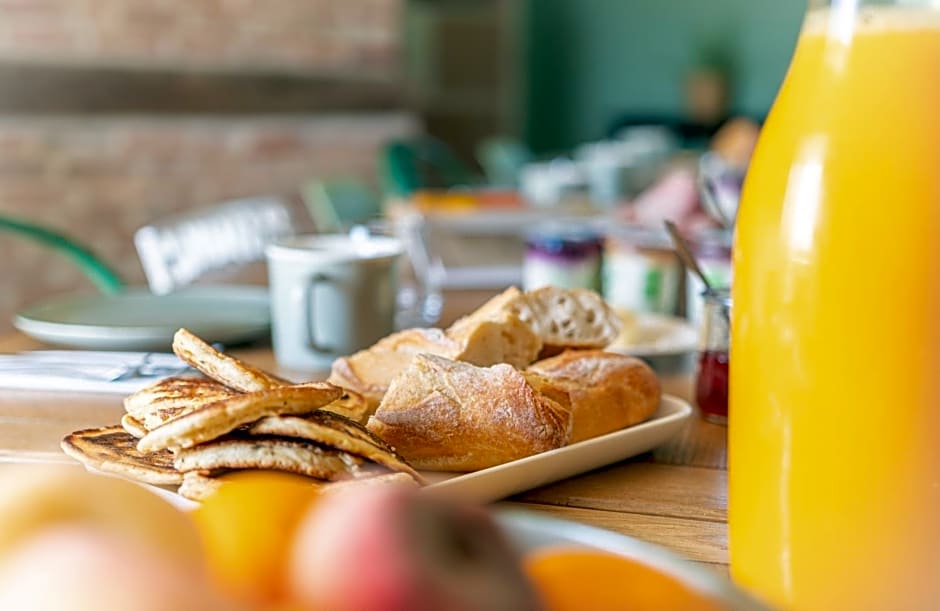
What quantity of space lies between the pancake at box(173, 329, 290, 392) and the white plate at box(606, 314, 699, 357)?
0.43 meters

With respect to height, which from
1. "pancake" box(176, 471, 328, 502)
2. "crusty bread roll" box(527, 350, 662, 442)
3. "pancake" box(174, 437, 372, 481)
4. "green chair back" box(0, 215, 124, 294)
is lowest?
"green chair back" box(0, 215, 124, 294)

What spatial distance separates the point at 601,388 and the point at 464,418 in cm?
13

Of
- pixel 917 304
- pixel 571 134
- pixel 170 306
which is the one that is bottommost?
pixel 571 134

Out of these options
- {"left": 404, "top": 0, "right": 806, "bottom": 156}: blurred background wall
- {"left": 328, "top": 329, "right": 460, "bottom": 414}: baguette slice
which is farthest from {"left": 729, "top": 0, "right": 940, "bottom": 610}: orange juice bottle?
{"left": 404, "top": 0, "right": 806, "bottom": 156}: blurred background wall

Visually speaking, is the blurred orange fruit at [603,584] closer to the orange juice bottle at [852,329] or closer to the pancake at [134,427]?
the orange juice bottle at [852,329]

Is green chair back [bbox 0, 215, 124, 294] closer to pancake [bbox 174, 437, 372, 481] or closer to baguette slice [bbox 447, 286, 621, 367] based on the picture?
baguette slice [bbox 447, 286, 621, 367]

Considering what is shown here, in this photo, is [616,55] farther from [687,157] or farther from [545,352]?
[545,352]

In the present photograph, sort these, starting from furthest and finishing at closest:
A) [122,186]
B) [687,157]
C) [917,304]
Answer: [122,186] < [687,157] < [917,304]

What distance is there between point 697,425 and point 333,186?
193cm

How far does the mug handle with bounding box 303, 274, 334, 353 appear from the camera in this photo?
966mm

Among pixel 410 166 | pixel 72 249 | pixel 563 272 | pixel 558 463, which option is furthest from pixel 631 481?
pixel 410 166

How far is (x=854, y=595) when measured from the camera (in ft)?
1.41

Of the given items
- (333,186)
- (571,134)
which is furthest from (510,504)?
A: (571,134)

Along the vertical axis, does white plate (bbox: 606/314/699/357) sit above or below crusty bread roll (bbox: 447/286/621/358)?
below
